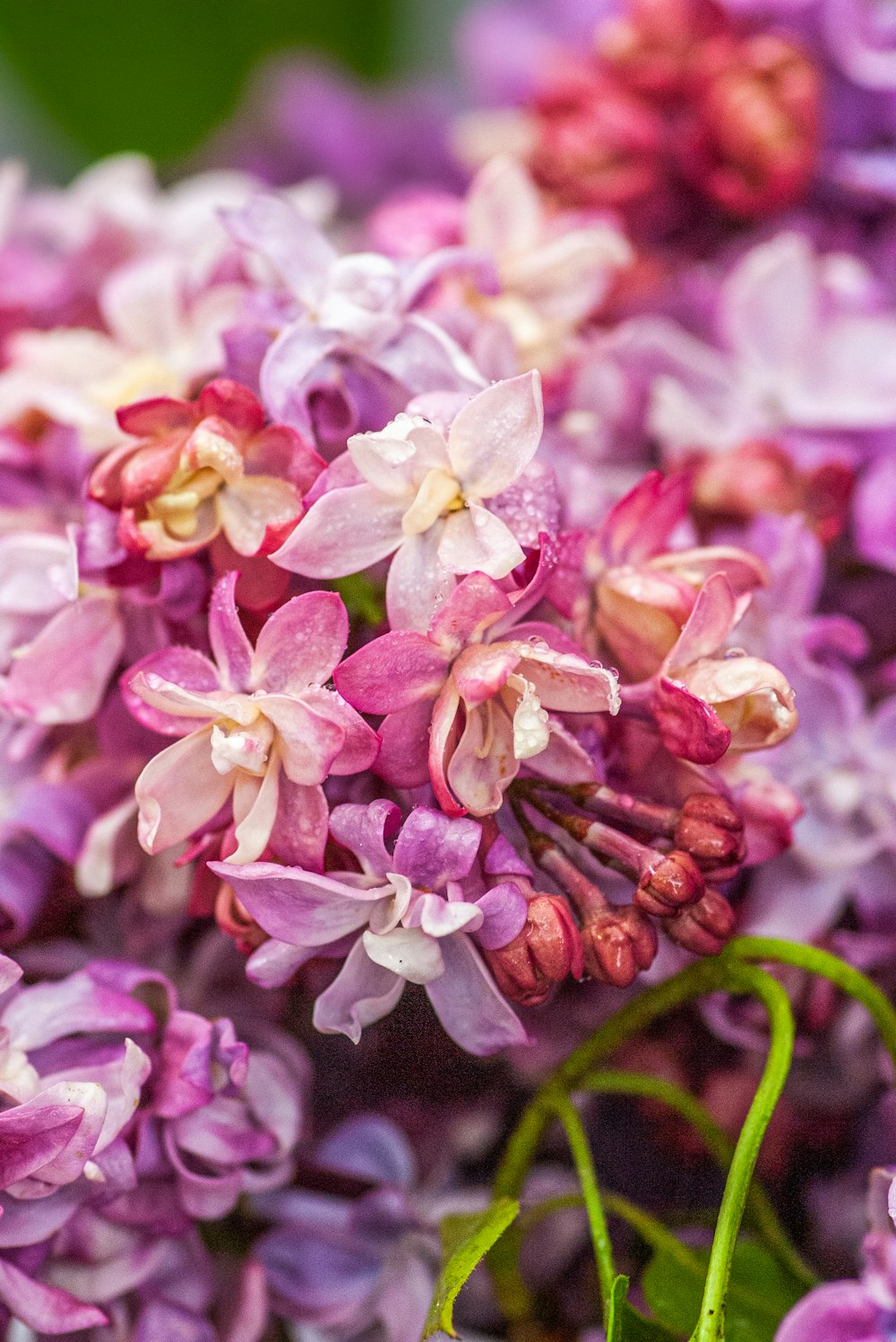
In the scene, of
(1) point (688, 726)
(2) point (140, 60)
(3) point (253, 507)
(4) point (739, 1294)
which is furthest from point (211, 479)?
(2) point (140, 60)

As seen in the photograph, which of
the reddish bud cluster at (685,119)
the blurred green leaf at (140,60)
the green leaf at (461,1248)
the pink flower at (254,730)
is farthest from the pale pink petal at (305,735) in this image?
the blurred green leaf at (140,60)

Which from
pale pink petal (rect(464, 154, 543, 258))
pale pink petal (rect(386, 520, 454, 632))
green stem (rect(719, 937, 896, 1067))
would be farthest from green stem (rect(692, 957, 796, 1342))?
pale pink petal (rect(464, 154, 543, 258))

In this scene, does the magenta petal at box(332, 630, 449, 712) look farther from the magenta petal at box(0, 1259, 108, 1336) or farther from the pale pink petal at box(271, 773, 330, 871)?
the magenta petal at box(0, 1259, 108, 1336)

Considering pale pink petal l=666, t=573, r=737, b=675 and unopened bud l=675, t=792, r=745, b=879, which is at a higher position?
pale pink petal l=666, t=573, r=737, b=675

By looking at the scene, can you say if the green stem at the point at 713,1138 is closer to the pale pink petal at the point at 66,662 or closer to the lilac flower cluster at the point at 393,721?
the lilac flower cluster at the point at 393,721

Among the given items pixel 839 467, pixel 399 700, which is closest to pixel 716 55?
pixel 839 467

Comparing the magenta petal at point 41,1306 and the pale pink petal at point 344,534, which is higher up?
the pale pink petal at point 344,534
